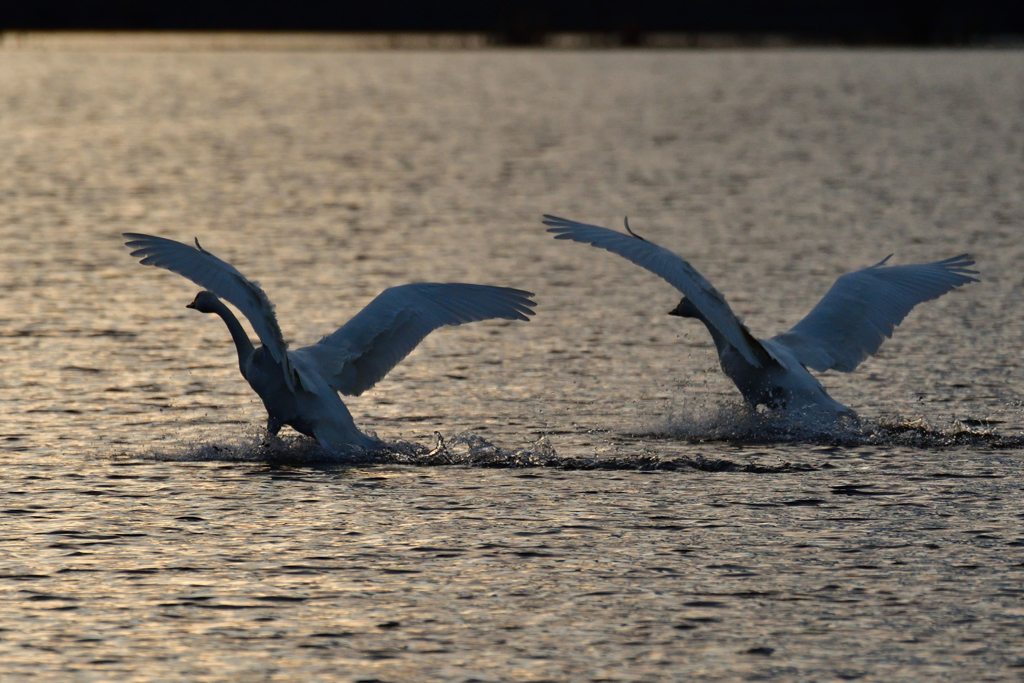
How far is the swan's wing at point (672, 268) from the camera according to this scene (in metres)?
13.0

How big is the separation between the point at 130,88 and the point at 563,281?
50.0 m

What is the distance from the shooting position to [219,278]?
1223 cm

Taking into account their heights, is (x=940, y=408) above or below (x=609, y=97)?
below

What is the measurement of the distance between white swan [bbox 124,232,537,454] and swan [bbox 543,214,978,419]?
102 cm

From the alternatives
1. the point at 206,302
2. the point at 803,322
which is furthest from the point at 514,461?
the point at 803,322

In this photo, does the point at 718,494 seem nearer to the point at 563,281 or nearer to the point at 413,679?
the point at 413,679

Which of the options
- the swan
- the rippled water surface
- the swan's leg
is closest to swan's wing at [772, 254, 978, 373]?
the swan

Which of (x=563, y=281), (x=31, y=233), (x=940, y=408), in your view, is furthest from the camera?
(x=31, y=233)

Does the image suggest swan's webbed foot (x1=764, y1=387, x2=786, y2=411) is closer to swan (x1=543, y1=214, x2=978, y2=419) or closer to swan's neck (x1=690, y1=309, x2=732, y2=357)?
swan (x1=543, y1=214, x2=978, y2=419)

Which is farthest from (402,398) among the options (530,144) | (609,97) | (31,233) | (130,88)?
(130,88)

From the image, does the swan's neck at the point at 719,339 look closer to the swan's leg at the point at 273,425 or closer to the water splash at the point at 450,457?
the water splash at the point at 450,457

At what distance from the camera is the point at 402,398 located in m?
15.6

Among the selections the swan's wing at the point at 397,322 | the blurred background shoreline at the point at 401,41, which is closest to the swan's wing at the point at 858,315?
Answer: the swan's wing at the point at 397,322

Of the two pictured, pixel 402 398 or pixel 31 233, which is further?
pixel 31 233
